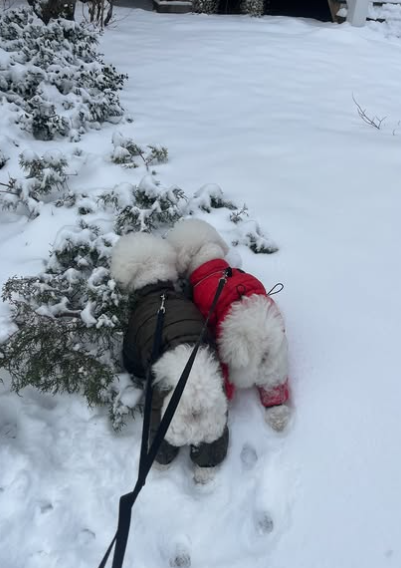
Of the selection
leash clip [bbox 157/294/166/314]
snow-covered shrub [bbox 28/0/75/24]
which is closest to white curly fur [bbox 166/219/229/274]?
leash clip [bbox 157/294/166/314]

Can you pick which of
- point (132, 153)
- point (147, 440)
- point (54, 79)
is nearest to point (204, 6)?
point (54, 79)

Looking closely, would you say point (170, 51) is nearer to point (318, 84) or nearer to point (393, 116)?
point (318, 84)

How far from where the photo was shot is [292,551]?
180 centimetres

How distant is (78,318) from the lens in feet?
7.77

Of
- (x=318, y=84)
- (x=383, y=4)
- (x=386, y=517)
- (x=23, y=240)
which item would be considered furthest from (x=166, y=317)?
(x=383, y=4)

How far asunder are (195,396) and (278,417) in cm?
59

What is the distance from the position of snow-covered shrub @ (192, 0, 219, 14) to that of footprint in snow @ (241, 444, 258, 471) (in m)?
8.46

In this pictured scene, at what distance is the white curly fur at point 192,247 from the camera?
95.5 inches

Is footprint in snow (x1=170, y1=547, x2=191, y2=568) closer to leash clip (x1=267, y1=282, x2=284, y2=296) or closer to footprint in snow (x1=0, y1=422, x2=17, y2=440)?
footprint in snow (x1=0, y1=422, x2=17, y2=440)

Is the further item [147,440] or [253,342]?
[253,342]

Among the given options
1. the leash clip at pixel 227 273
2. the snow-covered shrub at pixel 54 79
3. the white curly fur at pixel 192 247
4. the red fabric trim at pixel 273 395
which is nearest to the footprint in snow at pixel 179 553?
the red fabric trim at pixel 273 395

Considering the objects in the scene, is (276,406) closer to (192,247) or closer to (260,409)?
(260,409)

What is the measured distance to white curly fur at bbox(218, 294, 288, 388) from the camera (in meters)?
1.96

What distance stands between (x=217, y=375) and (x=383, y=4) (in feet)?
26.5
